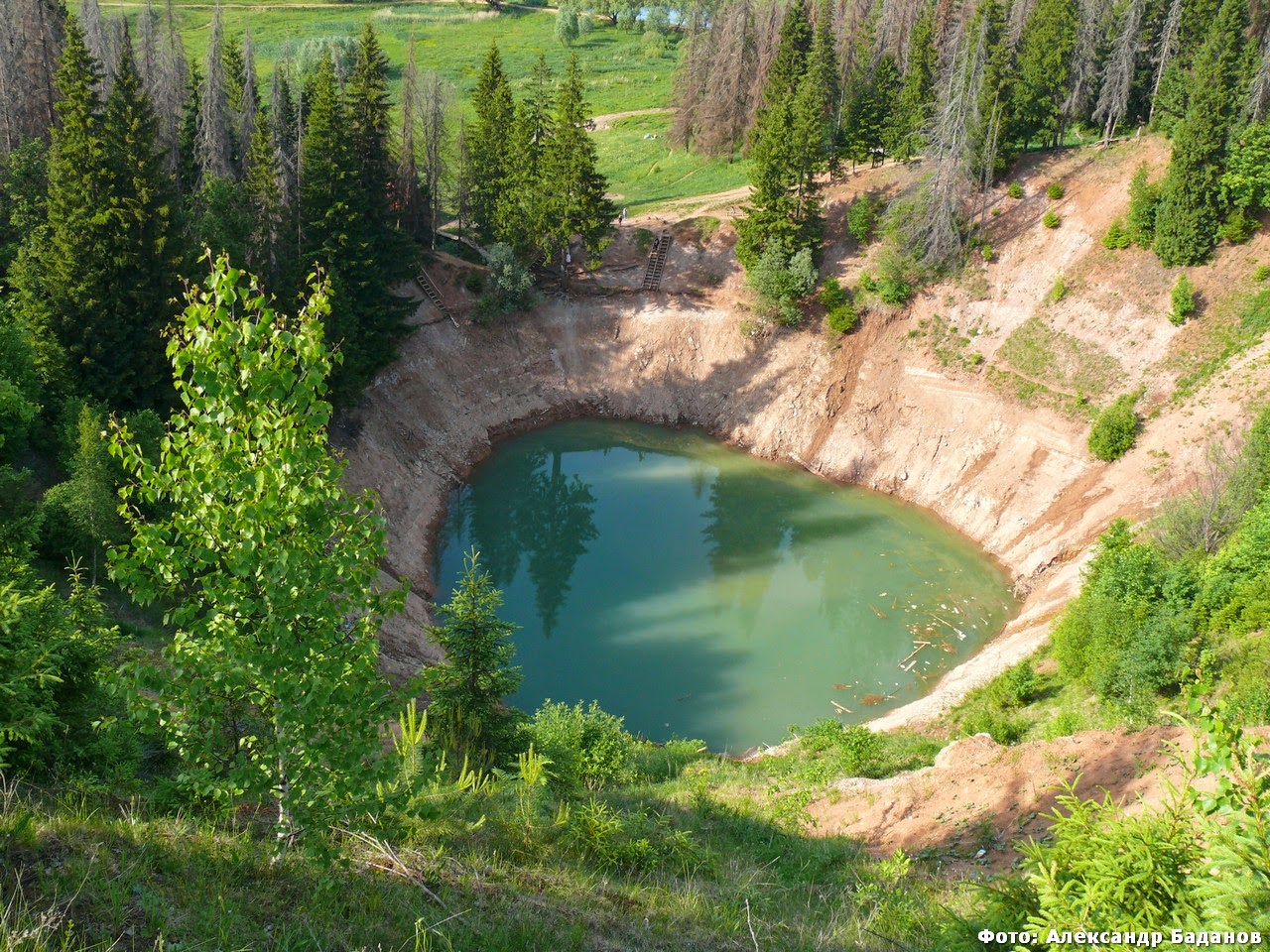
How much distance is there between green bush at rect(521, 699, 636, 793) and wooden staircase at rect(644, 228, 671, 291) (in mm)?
30983

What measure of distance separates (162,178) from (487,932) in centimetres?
2653

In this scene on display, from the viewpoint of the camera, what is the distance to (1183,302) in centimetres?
3656

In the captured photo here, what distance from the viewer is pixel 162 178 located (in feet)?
90.6

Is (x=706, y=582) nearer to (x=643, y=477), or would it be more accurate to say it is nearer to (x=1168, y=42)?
(x=643, y=477)

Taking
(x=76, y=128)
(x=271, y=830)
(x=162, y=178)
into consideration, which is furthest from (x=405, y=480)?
(x=271, y=830)

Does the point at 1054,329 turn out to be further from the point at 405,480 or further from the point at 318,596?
the point at 318,596

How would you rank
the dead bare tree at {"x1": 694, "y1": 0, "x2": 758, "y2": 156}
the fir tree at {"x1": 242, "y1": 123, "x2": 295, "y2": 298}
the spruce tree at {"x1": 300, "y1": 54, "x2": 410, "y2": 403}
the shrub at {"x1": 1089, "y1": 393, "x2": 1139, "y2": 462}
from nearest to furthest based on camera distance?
the fir tree at {"x1": 242, "y1": 123, "x2": 295, "y2": 298}, the spruce tree at {"x1": 300, "y1": 54, "x2": 410, "y2": 403}, the shrub at {"x1": 1089, "y1": 393, "x2": 1139, "y2": 462}, the dead bare tree at {"x1": 694, "y1": 0, "x2": 758, "y2": 156}

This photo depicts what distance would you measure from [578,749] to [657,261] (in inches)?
1324

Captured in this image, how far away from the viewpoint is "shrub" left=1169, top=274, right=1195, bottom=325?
36562 millimetres

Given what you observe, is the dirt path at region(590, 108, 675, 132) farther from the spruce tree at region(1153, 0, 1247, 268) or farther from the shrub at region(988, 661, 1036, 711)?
the shrub at region(988, 661, 1036, 711)

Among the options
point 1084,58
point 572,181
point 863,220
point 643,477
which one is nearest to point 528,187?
point 572,181

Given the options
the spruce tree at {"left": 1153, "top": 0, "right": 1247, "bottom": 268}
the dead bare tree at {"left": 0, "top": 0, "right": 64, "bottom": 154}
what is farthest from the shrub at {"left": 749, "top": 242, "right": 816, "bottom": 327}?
the dead bare tree at {"left": 0, "top": 0, "right": 64, "bottom": 154}

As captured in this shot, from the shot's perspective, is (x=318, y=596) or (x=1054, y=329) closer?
(x=318, y=596)

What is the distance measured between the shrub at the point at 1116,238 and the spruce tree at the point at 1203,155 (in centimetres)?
124
